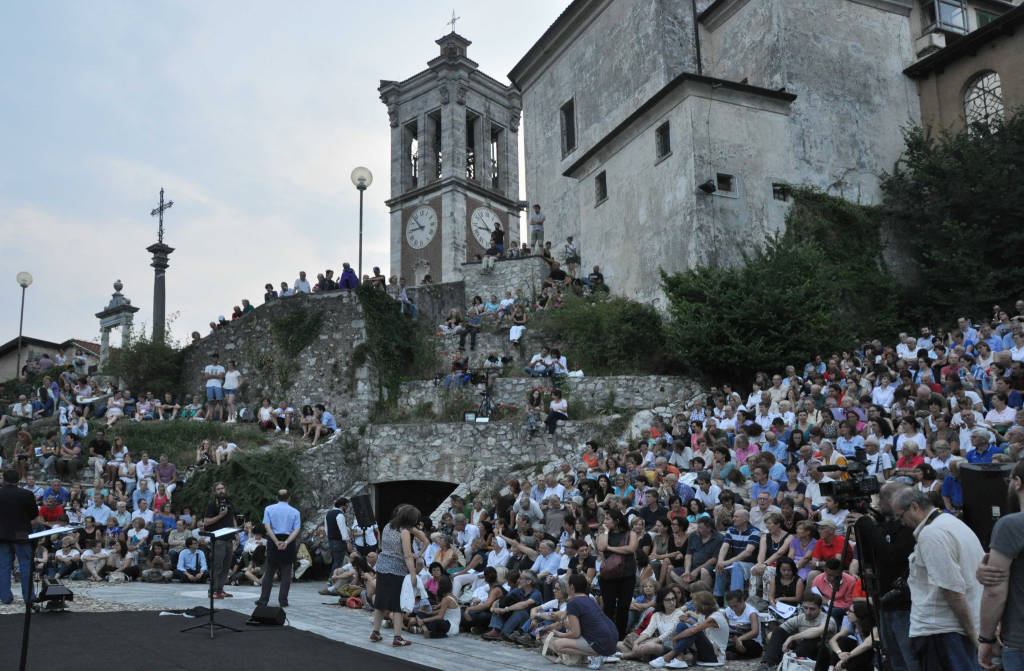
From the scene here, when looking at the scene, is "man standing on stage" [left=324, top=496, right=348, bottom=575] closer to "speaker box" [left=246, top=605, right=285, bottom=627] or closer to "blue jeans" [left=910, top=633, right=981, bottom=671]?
"speaker box" [left=246, top=605, right=285, bottom=627]

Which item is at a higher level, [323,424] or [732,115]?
[732,115]

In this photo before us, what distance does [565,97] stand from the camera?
31781 mm

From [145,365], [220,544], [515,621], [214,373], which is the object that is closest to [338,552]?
[220,544]

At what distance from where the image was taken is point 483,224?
1837 inches

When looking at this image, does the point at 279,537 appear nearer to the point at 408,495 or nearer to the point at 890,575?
the point at 890,575

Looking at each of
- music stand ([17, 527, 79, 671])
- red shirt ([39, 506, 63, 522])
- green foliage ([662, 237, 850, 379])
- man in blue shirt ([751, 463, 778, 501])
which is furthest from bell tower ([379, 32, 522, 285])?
music stand ([17, 527, 79, 671])

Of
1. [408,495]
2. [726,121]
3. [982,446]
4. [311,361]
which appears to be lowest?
[408,495]

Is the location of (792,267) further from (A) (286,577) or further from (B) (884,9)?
(A) (286,577)

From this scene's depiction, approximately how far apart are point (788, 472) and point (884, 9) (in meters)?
19.5

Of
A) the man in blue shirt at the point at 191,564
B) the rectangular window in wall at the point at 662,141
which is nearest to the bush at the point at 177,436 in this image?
the man in blue shirt at the point at 191,564

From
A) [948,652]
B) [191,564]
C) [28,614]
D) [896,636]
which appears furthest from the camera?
[191,564]

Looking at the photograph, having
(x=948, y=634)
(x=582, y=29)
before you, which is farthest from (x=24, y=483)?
(x=582, y=29)

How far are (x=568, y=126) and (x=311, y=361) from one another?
44.5 ft

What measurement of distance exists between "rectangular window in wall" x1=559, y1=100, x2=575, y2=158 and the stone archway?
1401cm
